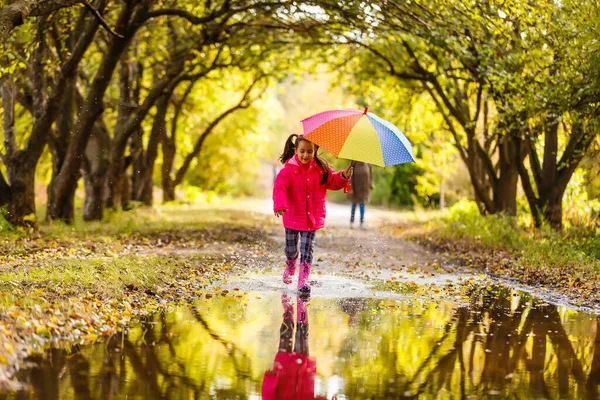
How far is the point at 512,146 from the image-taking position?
19500 mm

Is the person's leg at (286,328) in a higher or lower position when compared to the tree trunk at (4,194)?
lower

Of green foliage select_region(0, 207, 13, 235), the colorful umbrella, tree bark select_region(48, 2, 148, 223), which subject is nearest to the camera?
the colorful umbrella

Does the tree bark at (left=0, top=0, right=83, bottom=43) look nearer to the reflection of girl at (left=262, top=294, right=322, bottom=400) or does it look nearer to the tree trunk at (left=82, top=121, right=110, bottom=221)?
the reflection of girl at (left=262, top=294, right=322, bottom=400)

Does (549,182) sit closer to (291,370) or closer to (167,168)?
(291,370)

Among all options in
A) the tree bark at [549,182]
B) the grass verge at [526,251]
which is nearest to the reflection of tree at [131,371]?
the grass verge at [526,251]

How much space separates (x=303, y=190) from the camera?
10023 mm

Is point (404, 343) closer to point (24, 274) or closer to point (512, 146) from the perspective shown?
point (24, 274)

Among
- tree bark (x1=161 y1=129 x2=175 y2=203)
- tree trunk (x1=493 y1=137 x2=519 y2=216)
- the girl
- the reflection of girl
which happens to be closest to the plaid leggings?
the girl

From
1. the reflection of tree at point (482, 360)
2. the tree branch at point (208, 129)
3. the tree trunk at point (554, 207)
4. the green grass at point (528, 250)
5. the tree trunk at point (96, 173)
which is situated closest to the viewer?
the reflection of tree at point (482, 360)

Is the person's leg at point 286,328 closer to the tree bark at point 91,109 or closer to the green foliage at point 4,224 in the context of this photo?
the green foliage at point 4,224

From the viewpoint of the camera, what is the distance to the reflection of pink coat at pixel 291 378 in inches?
208

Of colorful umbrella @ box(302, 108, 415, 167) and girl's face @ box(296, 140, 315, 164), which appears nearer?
colorful umbrella @ box(302, 108, 415, 167)

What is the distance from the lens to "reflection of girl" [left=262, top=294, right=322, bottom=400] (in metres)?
5.33

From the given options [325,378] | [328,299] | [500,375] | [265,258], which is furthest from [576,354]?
[265,258]
